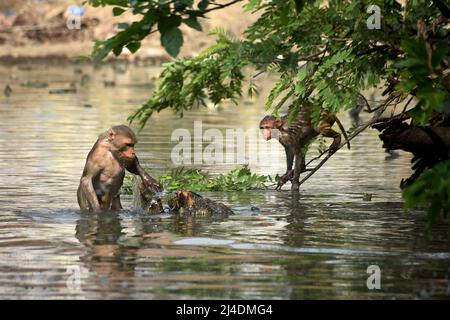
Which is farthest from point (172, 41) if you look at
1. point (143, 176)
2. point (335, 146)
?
point (335, 146)

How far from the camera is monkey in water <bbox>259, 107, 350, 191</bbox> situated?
16.5 m

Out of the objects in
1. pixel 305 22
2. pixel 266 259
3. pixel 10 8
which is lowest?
pixel 266 259

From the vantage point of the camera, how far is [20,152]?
2066 cm

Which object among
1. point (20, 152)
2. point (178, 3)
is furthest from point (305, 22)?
point (20, 152)

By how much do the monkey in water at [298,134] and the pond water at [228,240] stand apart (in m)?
0.32

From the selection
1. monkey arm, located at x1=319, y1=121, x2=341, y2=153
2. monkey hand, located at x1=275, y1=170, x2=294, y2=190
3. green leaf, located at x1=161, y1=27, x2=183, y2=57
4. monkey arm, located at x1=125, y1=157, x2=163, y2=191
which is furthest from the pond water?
green leaf, located at x1=161, y1=27, x2=183, y2=57

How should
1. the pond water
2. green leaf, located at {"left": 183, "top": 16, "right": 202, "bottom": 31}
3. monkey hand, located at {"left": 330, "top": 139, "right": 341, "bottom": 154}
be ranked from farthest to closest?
monkey hand, located at {"left": 330, "top": 139, "right": 341, "bottom": 154}, the pond water, green leaf, located at {"left": 183, "top": 16, "right": 202, "bottom": 31}

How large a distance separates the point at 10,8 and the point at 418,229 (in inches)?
1424

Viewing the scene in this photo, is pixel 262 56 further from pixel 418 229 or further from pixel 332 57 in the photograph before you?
pixel 418 229

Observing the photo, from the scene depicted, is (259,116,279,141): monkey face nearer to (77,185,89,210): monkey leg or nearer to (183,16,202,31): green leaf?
(77,185,89,210): monkey leg

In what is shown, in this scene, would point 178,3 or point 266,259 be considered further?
point 266,259

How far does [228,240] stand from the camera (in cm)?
1233

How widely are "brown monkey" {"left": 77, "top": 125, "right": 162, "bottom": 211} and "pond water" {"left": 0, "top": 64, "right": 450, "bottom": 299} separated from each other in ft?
0.83

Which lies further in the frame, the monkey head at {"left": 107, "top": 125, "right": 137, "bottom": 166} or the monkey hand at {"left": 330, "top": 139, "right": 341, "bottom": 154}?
the monkey hand at {"left": 330, "top": 139, "right": 341, "bottom": 154}
